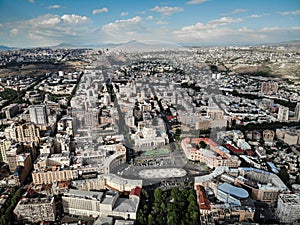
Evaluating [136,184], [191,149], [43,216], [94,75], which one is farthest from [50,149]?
[94,75]

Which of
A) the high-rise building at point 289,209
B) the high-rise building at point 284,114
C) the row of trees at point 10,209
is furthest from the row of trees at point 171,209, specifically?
the high-rise building at point 284,114

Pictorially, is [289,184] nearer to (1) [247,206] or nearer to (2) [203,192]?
(1) [247,206]

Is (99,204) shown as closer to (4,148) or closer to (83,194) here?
(83,194)

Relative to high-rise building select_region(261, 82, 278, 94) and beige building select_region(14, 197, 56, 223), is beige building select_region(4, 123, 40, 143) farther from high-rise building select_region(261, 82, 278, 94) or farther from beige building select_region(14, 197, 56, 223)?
high-rise building select_region(261, 82, 278, 94)

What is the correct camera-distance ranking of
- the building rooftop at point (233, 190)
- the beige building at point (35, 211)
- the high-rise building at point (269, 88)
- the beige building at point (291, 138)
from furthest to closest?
the high-rise building at point (269, 88), the beige building at point (291, 138), the building rooftop at point (233, 190), the beige building at point (35, 211)

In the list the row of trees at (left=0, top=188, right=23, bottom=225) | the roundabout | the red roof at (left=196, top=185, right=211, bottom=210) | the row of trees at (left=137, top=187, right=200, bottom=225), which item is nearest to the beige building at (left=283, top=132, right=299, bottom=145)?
the roundabout

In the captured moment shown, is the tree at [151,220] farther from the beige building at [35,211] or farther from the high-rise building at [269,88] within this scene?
the high-rise building at [269,88]
